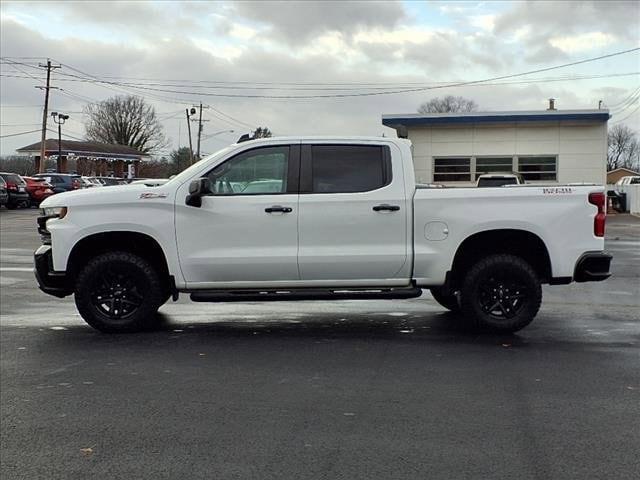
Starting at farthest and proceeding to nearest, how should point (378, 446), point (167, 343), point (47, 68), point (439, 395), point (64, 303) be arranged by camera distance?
point (47, 68) < point (64, 303) < point (167, 343) < point (439, 395) < point (378, 446)

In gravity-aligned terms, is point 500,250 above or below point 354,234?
below

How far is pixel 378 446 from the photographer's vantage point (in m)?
4.09

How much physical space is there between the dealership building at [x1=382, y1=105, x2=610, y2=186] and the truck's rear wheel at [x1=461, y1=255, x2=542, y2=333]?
992 inches

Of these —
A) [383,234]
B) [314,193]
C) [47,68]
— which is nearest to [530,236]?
[383,234]

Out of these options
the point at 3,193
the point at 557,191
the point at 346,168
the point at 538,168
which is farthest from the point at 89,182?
the point at 557,191

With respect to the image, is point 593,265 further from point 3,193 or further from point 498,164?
point 3,193

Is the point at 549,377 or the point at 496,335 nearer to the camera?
the point at 549,377

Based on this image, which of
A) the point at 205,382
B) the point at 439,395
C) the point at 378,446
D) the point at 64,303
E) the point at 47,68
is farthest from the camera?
the point at 47,68

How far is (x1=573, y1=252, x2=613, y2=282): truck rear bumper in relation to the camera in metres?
6.89

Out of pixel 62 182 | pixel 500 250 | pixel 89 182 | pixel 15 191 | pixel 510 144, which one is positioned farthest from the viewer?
pixel 89 182

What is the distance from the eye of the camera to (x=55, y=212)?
696 cm

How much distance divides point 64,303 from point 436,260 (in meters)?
5.15

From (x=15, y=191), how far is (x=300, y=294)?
29132 millimetres

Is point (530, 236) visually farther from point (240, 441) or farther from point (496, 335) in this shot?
point (240, 441)
